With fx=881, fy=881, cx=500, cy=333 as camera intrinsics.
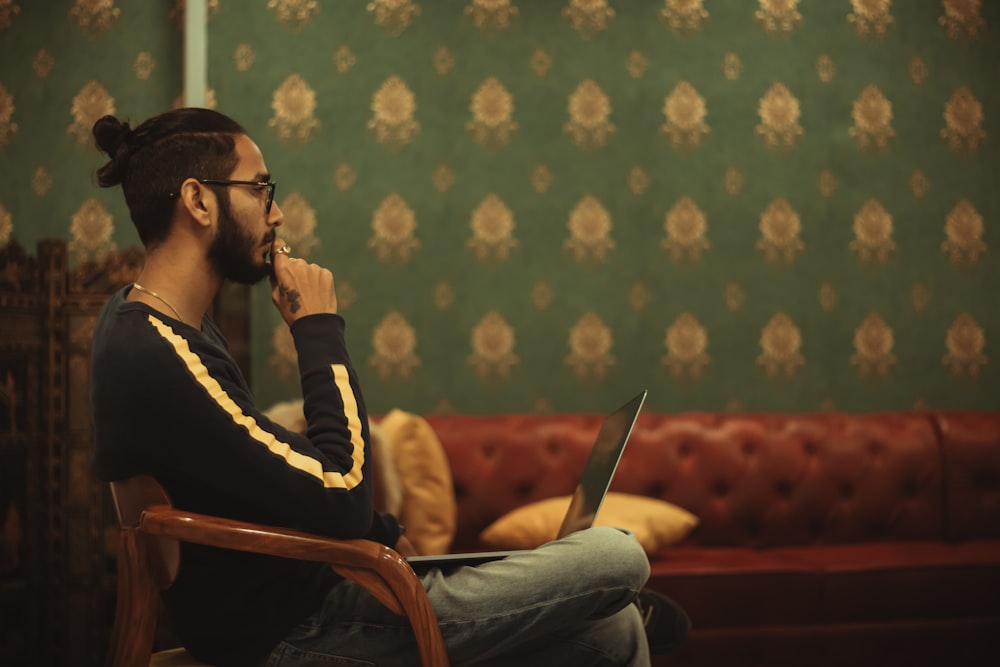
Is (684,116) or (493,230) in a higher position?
(684,116)

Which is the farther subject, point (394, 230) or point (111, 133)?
point (394, 230)

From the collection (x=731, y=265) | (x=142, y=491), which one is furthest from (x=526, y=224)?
(x=142, y=491)

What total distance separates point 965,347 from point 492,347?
1851 millimetres

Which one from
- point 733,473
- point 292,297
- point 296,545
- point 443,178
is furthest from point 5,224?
point 733,473

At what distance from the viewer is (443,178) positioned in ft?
10.7

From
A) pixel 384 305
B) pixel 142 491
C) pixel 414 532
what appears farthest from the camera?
pixel 384 305

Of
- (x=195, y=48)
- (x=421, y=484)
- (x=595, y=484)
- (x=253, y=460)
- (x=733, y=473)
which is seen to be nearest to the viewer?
(x=253, y=460)

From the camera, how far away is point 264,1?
323 cm

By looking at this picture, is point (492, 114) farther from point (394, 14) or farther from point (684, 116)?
point (684, 116)

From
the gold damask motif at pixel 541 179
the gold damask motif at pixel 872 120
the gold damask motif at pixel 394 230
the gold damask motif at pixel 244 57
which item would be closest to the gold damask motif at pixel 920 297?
→ the gold damask motif at pixel 872 120

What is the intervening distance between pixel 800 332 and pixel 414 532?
168 cm

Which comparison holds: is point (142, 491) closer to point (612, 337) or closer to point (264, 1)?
point (612, 337)

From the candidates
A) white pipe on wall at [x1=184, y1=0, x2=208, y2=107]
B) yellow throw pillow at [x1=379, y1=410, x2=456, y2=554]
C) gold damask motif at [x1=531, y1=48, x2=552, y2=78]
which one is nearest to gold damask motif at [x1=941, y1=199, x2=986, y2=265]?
gold damask motif at [x1=531, y1=48, x2=552, y2=78]

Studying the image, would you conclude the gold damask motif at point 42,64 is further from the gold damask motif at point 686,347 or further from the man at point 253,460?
the gold damask motif at point 686,347
